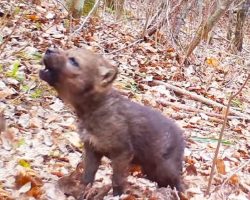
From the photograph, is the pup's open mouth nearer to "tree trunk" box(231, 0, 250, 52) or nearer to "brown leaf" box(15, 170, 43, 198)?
"brown leaf" box(15, 170, 43, 198)

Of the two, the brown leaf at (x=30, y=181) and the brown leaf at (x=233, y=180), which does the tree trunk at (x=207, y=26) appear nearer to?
the brown leaf at (x=233, y=180)

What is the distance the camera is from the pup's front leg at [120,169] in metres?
4.77

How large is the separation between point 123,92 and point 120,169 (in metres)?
3.48

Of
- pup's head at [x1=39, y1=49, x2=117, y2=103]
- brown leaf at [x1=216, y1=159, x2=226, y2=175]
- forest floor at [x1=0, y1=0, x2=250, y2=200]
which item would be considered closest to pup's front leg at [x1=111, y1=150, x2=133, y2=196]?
forest floor at [x1=0, y1=0, x2=250, y2=200]

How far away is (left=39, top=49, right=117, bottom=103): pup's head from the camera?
4807 millimetres

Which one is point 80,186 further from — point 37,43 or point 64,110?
point 37,43

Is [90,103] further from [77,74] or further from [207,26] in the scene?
[207,26]

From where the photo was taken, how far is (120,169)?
4.79m

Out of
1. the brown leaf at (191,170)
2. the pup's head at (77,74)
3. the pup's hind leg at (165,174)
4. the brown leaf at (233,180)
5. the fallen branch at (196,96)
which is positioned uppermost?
the pup's head at (77,74)

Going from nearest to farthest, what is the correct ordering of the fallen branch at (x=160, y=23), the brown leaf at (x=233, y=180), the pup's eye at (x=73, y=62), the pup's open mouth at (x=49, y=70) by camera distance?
1. the pup's open mouth at (x=49, y=70)
2. the pup's eye at (x=73, y=62)
3. the brown leaf at (x=233, y=180)
4. the fallen branch at (x=160, y=23)

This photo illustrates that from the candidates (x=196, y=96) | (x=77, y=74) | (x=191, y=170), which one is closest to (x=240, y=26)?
(x=196, y=96)

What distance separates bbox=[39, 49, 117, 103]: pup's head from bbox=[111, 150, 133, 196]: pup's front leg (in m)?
0.59

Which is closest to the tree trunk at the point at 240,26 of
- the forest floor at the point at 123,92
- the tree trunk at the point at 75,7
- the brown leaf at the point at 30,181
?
the forest floor at the point at 123,92

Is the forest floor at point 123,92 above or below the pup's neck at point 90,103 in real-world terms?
below
